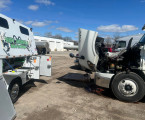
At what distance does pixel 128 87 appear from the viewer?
4.28 m

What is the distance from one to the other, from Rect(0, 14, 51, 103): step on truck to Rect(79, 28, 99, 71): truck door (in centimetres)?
164

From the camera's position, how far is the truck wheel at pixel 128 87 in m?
4.18

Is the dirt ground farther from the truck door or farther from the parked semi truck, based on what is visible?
the truck door

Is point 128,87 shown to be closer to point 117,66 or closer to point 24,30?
point 117,66

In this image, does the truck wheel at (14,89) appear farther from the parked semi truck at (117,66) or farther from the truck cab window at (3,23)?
the parked semi truck at (117,66)

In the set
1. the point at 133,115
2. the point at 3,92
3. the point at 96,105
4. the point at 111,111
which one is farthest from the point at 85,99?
the point at 3,92

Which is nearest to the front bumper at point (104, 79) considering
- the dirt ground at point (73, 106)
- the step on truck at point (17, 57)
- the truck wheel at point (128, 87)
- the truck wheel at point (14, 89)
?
the truck wheel at point (128, 87)

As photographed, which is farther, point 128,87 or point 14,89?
point 128,87

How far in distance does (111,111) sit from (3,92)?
279 centimetres

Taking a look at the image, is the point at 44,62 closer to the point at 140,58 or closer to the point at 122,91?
the point at 122,91

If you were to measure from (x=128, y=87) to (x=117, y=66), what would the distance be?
0.84 meters

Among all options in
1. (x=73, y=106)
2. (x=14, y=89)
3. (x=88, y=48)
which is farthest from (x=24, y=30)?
(x=73, y=106)

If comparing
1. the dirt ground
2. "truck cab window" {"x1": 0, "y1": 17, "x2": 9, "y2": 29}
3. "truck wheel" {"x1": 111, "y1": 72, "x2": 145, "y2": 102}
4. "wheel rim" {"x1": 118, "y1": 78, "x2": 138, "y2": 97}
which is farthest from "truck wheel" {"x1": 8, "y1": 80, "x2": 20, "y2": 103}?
"wheel rim" {"x1": 118, "y1": 78, "x2": 138, "y2": 97}

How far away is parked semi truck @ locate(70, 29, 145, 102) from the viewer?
4227 millimetres
